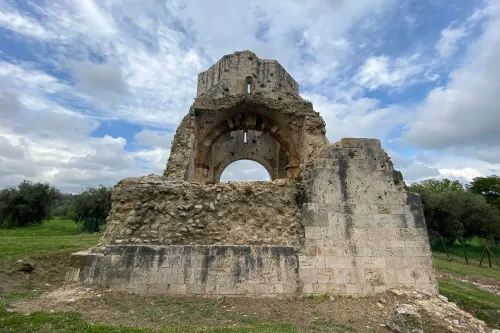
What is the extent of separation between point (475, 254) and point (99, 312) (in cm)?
2660

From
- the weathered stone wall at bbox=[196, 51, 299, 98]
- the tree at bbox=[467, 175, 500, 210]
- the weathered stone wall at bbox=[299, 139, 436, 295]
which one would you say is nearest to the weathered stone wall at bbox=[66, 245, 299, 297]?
the weathered stone wall at bbox=[299, 139, 436, 295]

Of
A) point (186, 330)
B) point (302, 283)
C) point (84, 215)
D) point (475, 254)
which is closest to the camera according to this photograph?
point (186, 330)

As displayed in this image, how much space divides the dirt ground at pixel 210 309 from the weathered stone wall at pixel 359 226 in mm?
441

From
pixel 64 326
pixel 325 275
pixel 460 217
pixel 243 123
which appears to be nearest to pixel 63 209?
pixel 243 123

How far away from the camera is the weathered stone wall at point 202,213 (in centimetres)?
619

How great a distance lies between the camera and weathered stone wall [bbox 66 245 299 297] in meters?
5.61

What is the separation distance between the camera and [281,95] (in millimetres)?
10602

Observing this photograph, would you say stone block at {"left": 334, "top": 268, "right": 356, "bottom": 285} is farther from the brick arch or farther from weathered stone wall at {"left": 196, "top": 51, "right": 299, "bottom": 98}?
weathered stone wall at {"left": 196, "top": 51, "right": 299, "bottom": 98}

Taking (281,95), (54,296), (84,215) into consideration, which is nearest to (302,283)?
(54,296)

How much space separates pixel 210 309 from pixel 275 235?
211 centimetres

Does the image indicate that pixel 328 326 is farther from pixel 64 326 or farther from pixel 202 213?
pixel 64 326

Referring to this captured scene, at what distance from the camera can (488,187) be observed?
3497 centimetres

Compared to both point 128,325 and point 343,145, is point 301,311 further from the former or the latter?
point 343,145

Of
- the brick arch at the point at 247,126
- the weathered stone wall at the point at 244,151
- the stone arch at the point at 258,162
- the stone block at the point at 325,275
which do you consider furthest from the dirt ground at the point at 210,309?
the weathered stone wall at the point at 244,151
